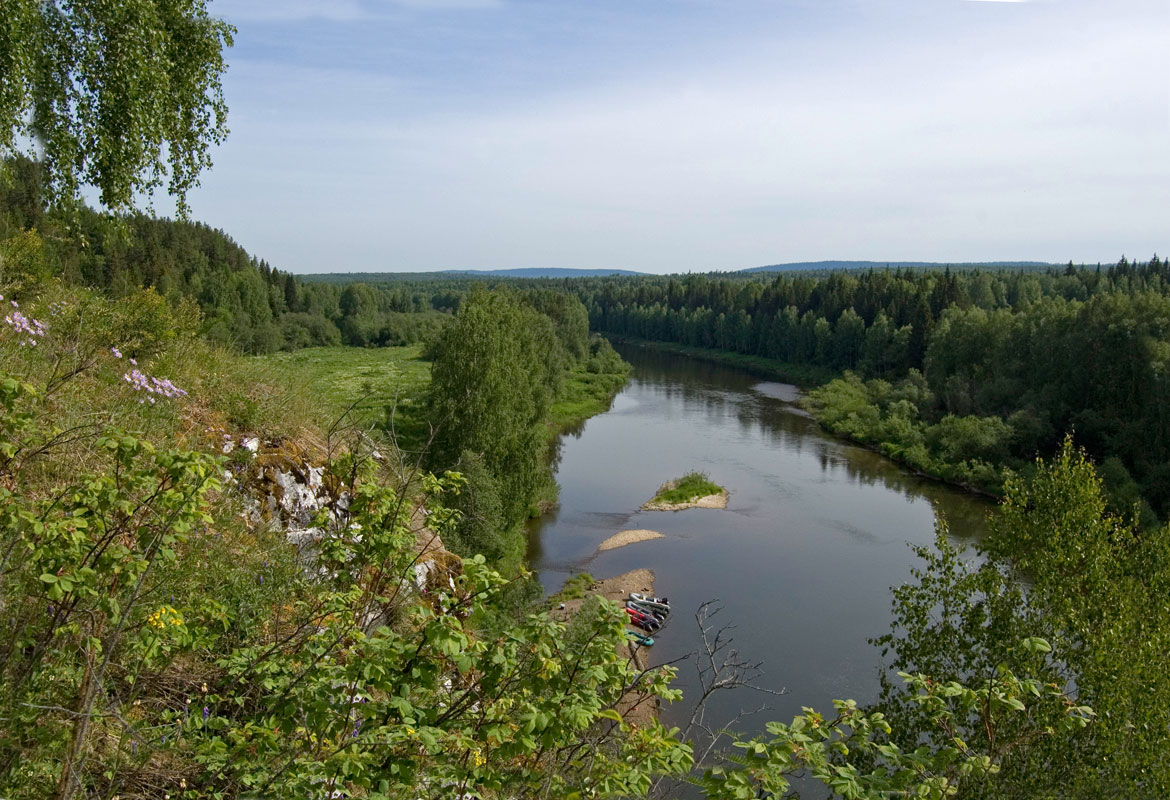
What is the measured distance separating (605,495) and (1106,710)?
24330 mm

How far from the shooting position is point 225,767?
2941mm

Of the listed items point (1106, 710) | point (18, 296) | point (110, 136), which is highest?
point (110, 136)

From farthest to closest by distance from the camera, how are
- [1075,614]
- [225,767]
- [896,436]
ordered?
1. [896,436]
2. [1075,614]
3. [225,767]

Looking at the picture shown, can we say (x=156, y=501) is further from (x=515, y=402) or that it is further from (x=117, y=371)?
(x=515, y=402)

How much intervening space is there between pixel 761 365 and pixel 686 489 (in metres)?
45.9

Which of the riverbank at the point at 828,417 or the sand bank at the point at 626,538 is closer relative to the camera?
the sand bank at the point at 626,538

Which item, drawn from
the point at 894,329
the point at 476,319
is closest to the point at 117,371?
the point at 476,319

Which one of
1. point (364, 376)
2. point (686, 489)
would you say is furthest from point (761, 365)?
point (364, 376)

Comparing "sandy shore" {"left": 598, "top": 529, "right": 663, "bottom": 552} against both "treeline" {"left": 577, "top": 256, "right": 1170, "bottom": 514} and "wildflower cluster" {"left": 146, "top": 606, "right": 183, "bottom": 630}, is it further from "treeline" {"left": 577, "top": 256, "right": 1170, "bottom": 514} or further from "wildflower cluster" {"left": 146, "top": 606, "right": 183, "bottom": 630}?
"wildflower cluster" {"left": 146, "top": 606, "right": 183, "bottom": 630}

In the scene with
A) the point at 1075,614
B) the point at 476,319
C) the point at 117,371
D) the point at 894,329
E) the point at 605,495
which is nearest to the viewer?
the point at 117,371

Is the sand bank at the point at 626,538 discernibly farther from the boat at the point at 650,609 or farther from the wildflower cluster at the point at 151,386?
the wildflower cluster at the point at 151,386

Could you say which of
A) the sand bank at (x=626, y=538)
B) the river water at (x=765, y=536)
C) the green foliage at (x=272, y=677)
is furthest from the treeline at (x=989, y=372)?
the green foliage at (x=272, y=677)

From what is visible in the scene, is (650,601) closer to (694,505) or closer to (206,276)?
(694,505)

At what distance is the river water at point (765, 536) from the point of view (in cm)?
1855
